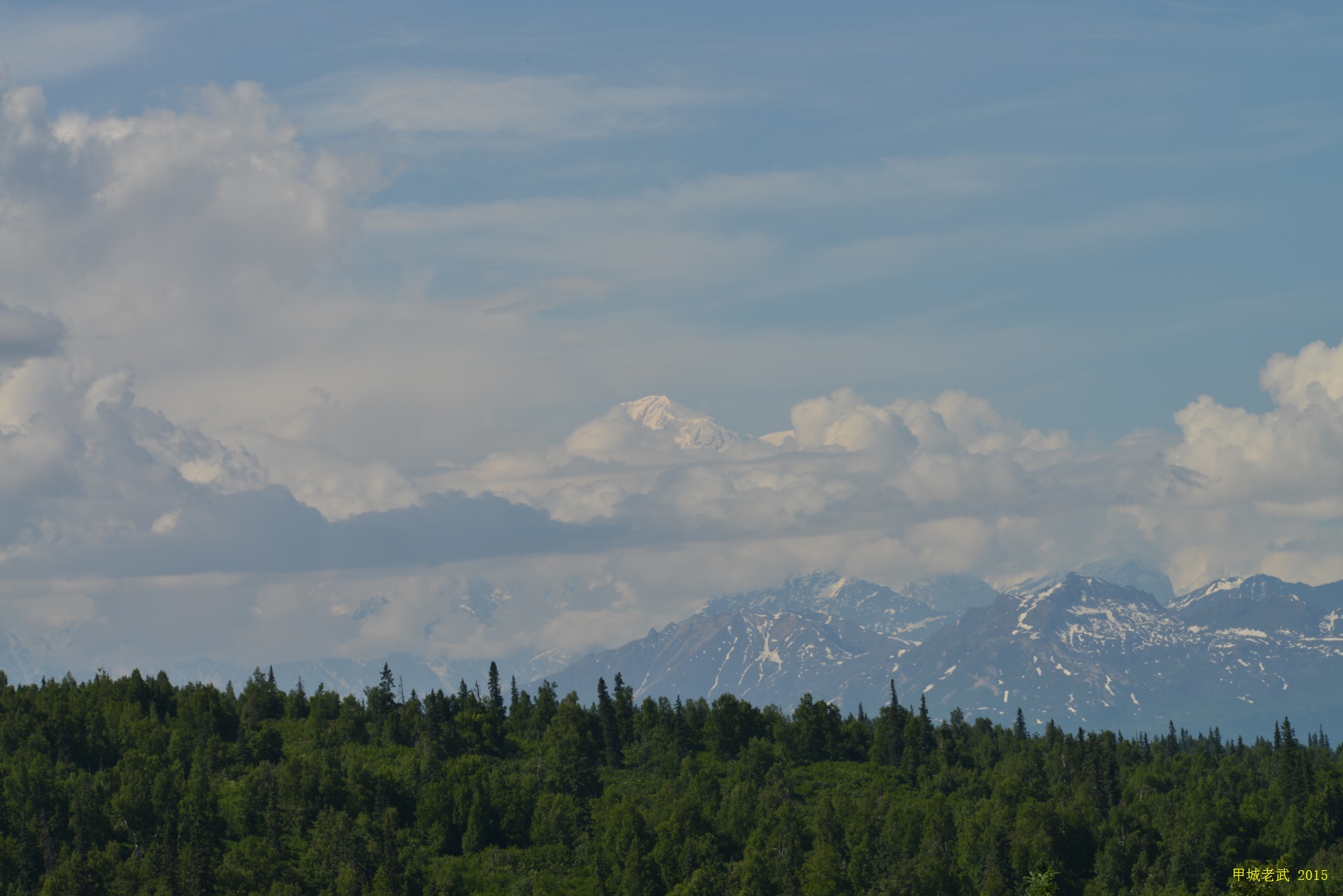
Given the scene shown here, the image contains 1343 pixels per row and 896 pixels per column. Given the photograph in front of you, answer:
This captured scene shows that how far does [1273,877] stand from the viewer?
87.5 m

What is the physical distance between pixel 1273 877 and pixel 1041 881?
42.9ft

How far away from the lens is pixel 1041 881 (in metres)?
91.7
